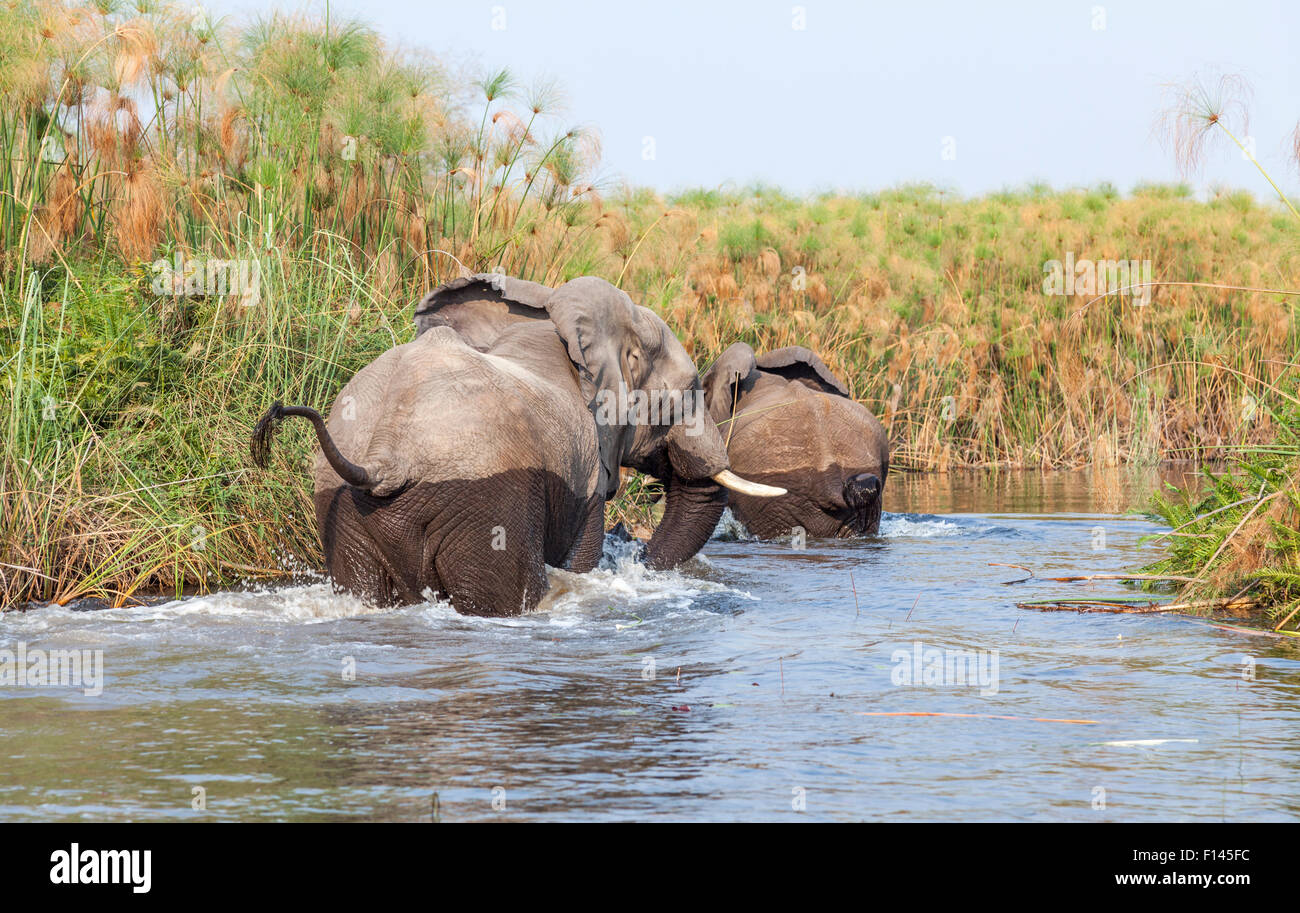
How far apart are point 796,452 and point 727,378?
844mm

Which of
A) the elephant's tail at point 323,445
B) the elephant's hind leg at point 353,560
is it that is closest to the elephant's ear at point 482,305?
the elephant's hind leg at point 353,560

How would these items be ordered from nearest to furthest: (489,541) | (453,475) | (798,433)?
1. (453,475)
2. (489,541)
3. (798,433)

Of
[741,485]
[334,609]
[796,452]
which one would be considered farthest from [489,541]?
[796,452]

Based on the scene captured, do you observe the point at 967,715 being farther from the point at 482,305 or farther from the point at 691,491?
the point at 691,491

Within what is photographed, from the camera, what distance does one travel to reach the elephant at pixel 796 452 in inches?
502

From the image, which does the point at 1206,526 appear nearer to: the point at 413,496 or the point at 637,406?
the point at 637,406

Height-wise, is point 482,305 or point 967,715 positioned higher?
point 482,305

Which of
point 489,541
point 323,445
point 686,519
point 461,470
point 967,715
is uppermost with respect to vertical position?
point 323,445

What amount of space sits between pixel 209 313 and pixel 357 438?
2.86 meters

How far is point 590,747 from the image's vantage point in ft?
16.1

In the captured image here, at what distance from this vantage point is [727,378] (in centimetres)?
1282
